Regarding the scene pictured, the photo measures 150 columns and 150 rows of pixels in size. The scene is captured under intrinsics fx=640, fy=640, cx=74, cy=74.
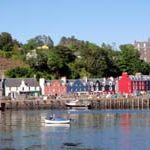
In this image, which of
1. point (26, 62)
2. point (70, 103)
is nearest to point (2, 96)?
point (70, 103)

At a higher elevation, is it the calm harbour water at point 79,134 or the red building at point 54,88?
the red building at point 54,88

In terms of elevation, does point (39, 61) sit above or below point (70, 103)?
above

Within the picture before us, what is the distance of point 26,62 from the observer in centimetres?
18612

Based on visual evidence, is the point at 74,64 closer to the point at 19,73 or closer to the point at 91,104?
the point at 19,73

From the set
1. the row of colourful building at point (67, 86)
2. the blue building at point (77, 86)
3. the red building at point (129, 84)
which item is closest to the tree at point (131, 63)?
the red building at point (129, 84)

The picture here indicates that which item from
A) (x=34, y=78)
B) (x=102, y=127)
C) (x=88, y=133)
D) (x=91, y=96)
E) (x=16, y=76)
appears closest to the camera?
(x=88, y=133)

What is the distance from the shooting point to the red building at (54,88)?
151 metres

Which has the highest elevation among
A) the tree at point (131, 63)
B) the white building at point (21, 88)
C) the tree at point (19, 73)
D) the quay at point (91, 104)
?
the tree at point (131, 63)

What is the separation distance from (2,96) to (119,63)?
50.2 metres

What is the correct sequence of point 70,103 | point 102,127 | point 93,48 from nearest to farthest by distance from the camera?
point 102,127 → point 70,103 → point 93,48

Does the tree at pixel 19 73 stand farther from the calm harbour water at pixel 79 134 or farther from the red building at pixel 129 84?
the calm harbour water at pixel 79 134

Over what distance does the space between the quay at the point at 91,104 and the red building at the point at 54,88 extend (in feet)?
47.2

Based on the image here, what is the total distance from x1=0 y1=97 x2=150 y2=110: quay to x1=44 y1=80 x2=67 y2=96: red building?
47.2 ft

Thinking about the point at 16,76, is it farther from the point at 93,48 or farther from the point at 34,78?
the point at 93,48
